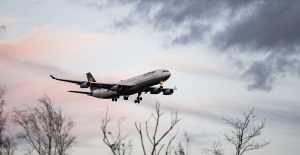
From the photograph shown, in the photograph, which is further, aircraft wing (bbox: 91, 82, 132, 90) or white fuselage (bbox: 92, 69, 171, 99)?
aircraft wing (bbox: 91, 82, 132, 90)

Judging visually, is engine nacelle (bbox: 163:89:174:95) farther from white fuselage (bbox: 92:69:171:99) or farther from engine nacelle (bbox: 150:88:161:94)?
white fuselage (bbox: 92:69:171:99)

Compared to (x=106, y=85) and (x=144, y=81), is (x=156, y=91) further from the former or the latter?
(x=106, y=85)

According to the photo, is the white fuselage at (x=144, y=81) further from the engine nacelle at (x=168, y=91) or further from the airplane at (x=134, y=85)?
the engine nacelle at (x=168, y=91)

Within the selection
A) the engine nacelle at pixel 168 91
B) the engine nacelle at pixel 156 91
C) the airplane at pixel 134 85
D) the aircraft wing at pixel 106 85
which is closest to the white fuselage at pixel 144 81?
the airplane at pixel 134 85

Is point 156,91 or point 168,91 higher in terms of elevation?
point 168,91

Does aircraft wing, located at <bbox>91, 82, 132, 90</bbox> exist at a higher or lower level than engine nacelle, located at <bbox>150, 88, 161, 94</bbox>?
higher

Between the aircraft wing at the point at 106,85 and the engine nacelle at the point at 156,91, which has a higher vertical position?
the aircraft wing at the point at 106,85

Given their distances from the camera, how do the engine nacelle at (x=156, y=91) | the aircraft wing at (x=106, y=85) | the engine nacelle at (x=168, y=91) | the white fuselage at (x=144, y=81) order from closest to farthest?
the white fuselage at (x=144, y=81), the aircraft wing at (x=106, y=85), the engine nacelle at (x=156, y=91), the engine nacelle at (x=168, y=91)

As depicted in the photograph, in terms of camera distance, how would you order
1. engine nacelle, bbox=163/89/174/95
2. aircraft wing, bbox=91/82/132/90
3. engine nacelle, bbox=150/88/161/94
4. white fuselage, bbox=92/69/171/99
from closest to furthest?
1. white fuselage, bbox=92/69/171/99
2. aircraft wing, bbox=91/82/132/90
3. engine nacelle, bbox=150/88/161/94
4. engine nacelle, bbox=163/89/174/95

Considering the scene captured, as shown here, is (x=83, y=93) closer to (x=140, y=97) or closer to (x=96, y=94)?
(x=96, y=94)

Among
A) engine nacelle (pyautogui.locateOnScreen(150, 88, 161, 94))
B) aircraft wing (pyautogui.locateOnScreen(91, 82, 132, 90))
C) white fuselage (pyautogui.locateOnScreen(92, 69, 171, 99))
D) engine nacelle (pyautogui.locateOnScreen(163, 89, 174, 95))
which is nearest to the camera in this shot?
white fuselage (pyautogui.locateOnScreen(92, 69, 171, 99))

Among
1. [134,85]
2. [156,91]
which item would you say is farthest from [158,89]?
[134,85]

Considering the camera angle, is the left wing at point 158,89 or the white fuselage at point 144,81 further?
the left wing at point 158,89

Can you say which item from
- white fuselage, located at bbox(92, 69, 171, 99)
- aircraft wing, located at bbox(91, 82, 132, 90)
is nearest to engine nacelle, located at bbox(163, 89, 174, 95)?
white fuselage, located at bbox(92, 69, 171, 99)
